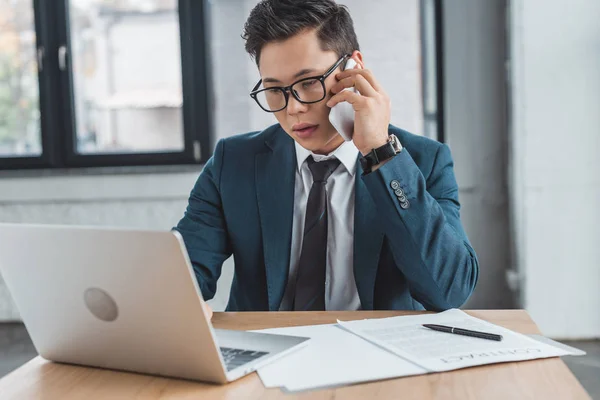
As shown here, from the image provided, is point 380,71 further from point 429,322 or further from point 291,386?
point 291,386

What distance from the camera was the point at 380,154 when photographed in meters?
1.44

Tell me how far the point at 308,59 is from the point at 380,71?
79.0 inches

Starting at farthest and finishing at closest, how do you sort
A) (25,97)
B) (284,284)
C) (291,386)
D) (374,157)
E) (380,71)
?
(25,97) → (380,71) → (284,284) → (374,157) → (291,386)

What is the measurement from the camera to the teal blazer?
1.40 m

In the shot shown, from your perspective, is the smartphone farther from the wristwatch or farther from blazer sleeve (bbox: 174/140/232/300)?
blazer sleeve (bbox: 174/140/232/300)

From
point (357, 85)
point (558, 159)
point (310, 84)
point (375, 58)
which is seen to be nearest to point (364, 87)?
point (357, 85)

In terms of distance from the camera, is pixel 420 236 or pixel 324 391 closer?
pixel 324 391

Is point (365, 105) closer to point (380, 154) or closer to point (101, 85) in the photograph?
point (380, 154)

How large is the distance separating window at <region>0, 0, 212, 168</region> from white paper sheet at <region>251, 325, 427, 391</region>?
2.64 m

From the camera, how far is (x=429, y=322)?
3.92 feet

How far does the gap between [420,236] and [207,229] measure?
1.77 ft

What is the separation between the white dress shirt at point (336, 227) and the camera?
5.25 feet

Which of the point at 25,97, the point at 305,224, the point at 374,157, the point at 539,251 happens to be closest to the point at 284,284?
the point at 305,224

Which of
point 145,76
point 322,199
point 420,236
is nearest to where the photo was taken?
point 420,236
